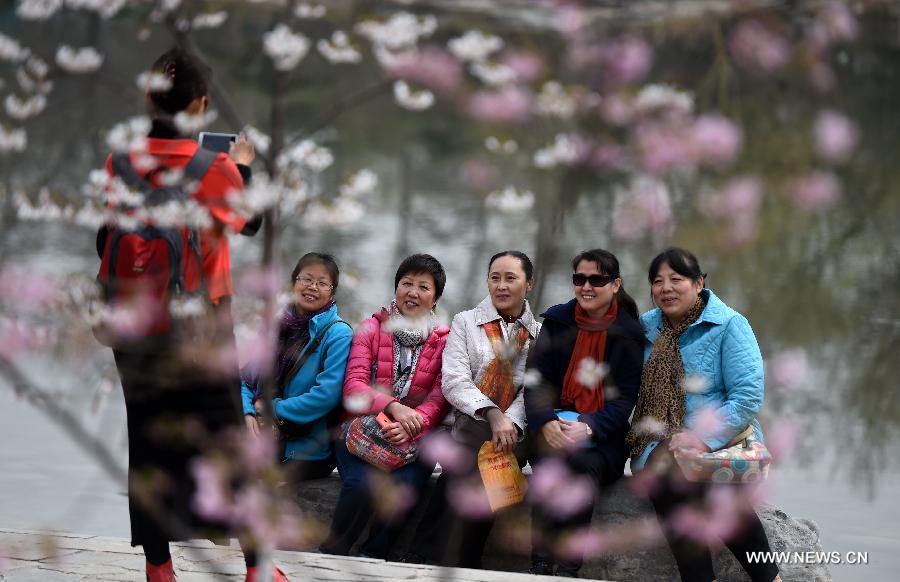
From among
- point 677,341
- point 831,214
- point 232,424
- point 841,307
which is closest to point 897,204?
point 831,214

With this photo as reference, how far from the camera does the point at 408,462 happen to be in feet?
11.0

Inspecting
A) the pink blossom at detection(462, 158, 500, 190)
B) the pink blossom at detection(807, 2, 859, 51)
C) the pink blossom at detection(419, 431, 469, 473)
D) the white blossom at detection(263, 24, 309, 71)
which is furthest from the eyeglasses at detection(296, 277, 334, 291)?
the pink blossom at detection(462, 158, 500, 190)

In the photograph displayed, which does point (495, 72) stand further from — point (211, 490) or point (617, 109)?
point (211, 490)

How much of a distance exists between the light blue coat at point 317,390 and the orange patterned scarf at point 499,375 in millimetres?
371

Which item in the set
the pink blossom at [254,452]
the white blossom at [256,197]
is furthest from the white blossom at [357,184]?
the pink blossom at [254,452]

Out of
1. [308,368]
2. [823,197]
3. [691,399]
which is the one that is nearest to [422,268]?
[308,368]

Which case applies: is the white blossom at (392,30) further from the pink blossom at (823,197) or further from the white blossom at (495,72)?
the pink blossom at (823,197)

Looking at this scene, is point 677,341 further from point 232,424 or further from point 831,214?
point 831,214

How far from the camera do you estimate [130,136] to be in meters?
2.55

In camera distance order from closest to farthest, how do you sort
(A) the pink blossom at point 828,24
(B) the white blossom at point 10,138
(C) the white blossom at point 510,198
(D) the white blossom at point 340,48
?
1. (D) the white blossom at point 340,48
2. (B) the white blossom at point 10,138
3. (C) the white blossom at point 510,198
4. (A) the pink blossom at point 828,24

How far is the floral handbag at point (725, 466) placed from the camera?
10.2 ft

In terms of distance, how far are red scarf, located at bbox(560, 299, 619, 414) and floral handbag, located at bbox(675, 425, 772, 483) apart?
273mm

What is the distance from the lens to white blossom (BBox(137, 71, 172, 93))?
2477 mm

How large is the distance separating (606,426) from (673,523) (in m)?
0.28
